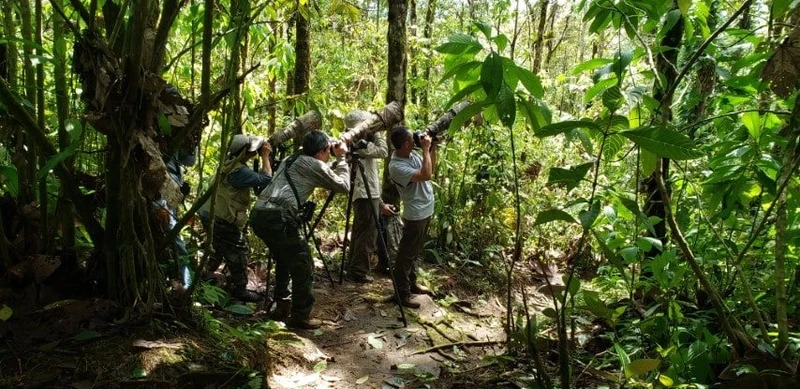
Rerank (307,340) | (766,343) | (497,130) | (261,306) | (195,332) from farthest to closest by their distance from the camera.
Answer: (497,130) → (261,306) → (307,340) → (195,332) → (766,343)

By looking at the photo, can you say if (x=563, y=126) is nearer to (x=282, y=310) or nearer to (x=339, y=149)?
(x=339, y=149)

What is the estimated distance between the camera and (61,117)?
2.71 metres

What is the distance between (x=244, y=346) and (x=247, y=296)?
1.83 m

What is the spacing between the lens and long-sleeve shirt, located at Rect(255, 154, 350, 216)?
423 centimetres

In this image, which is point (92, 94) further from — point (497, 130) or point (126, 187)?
point (497, 130)

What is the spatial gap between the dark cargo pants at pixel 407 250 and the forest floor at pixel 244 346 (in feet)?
0.82

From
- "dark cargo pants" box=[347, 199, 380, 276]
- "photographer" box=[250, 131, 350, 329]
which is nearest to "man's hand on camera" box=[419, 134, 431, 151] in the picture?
"photographer" box=[250, 131, 350, 329]

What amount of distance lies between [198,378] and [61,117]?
1541 millimetres

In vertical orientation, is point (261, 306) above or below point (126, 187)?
below

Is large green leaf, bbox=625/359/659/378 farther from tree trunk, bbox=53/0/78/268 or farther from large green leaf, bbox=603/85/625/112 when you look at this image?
tree trunk, bbox=53/0/78/268

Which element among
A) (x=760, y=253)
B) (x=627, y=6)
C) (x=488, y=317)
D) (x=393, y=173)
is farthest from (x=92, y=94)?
(x=488, y=317)

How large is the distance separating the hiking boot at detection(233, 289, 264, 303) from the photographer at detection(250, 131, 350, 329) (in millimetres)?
459

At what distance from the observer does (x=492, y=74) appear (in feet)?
6.06

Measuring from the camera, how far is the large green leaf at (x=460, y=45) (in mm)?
2027
